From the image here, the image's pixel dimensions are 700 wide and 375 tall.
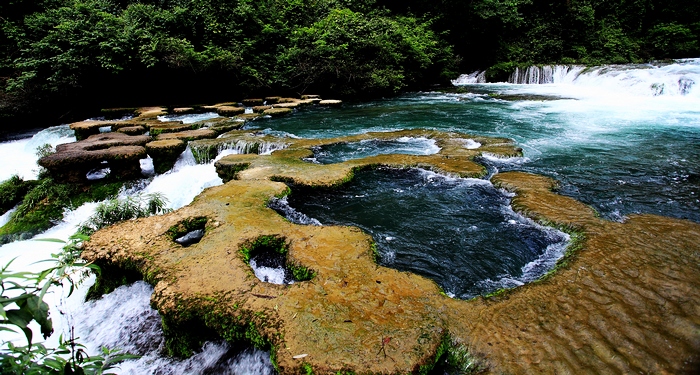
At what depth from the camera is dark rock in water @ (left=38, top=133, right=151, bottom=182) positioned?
241 inches

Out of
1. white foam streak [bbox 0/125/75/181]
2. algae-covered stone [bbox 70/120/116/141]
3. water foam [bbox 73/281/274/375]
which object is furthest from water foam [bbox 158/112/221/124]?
water foam [bbox 73/281/274/375]

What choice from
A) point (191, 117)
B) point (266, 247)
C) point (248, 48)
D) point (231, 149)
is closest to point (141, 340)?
point (266, 247)

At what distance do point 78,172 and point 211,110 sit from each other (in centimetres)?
784

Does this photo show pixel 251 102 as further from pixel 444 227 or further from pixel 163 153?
pixel 444 227

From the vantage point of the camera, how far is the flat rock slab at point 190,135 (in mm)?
8250

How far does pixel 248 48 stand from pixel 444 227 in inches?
603

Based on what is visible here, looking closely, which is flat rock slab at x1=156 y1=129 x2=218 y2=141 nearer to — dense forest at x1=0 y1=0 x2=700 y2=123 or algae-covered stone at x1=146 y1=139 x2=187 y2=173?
algae-covered stone at x1=146 y1=139 x2=187 y2=173

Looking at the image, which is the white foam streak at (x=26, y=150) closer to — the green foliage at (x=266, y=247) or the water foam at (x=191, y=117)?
the water foam at (x=191, y=117)

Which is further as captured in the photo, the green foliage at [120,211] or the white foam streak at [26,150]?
the white foam streak at [26,150]

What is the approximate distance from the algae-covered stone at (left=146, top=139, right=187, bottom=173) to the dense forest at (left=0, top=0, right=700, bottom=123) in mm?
8095

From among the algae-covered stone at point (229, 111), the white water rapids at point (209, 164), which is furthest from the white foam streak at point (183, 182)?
the algae-covered stone at point (229, 111)

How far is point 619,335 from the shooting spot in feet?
7.72

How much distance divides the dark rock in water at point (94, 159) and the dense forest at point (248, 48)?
7.78m

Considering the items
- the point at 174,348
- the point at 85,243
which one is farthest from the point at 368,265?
the point at 85,243
